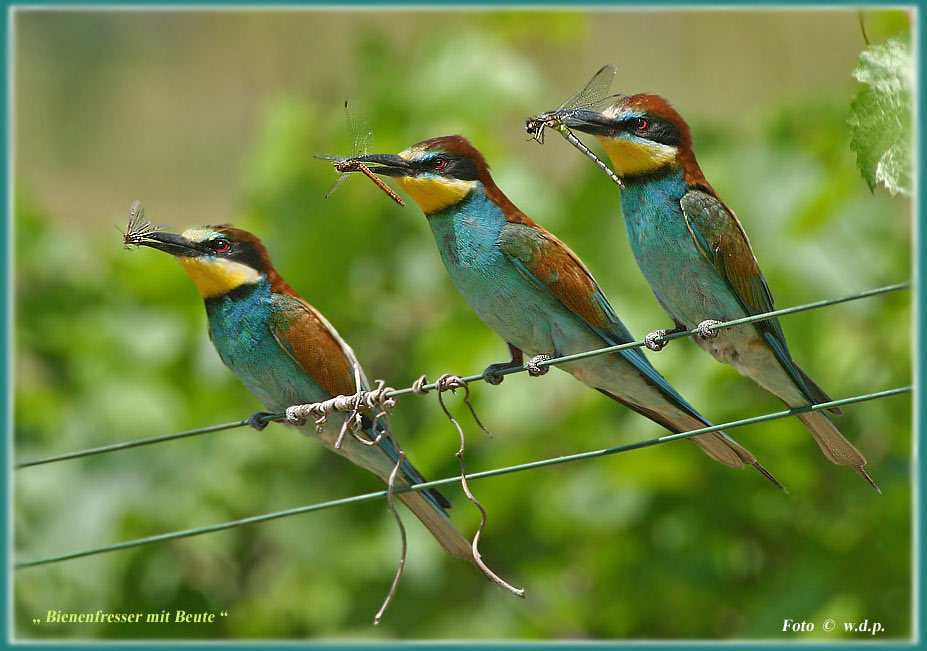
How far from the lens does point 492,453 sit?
15.8 feet

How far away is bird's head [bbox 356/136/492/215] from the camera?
2623 mm

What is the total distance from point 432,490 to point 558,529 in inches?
83.9

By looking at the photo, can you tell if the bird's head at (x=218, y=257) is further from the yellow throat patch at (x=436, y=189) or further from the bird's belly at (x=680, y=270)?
the bird's belly at (x=680, y=270)

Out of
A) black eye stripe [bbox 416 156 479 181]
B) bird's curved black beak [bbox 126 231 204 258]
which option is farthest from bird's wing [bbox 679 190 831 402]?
bird's curved black beak [bbox 126 231 204 258]

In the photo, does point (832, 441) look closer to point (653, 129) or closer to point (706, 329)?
point (706, 329)

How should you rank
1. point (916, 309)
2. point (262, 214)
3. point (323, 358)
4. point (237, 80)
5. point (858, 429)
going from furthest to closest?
1. point (237, 80)
2. point (262, 214)
3. point (858, 429)
4. point (323, 358)
5. point (916, 309)

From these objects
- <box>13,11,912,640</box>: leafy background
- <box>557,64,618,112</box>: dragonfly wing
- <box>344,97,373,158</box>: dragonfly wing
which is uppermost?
<box>557,64,618,112</box>: dragonfly wing

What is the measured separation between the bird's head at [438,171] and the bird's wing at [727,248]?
532mm

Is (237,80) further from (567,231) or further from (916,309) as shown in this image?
(916,309)

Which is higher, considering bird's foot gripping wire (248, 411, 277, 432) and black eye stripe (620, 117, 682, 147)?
black eye stripe (620, 117, 682, 147)

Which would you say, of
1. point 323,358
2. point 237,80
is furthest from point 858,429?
point 237,80

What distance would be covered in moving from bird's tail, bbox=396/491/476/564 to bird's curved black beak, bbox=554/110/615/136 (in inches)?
39.2

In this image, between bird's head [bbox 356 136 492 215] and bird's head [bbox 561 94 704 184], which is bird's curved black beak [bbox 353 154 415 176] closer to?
bird's head [bbox 356 136 492 215]

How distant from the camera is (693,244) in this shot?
2543 millimetres
